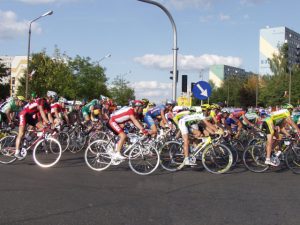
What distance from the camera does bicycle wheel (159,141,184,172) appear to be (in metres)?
10.7

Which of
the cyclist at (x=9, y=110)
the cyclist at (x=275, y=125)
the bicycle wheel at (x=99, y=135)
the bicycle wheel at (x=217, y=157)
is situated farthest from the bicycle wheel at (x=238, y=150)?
the cyclist at (x=9, y=110)

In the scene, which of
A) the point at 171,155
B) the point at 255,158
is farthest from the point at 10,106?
the point at 255,158

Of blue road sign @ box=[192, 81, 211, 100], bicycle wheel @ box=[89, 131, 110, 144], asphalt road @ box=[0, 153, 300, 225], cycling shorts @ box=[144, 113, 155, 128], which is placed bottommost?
asphalt road @ box=[0, 153, 300, 225]

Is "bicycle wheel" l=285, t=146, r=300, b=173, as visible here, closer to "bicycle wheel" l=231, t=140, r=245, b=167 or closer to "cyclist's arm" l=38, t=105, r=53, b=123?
"bicycle wheel" l=231, t=140, r=245, b=167

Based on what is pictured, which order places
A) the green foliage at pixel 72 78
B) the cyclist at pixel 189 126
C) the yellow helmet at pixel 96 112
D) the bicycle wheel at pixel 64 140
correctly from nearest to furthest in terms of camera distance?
the cyclist at pixel 189 126 → the bicycle wheel at pixel 64 140 → the yellow helmet at pixel 96 112 → the green foliage at pixel 72 78

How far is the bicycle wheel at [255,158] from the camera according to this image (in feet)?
35.4

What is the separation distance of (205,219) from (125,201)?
153cm

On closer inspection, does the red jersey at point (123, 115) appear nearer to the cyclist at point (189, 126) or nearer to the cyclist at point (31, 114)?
the cyclist at point (189, 126)

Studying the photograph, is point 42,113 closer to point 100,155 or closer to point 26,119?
point 26,119

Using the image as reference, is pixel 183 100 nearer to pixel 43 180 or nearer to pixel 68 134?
pixel 68 134

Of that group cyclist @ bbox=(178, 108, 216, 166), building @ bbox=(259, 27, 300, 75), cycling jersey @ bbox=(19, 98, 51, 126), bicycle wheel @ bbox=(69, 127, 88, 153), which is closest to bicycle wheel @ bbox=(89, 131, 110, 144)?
bicycle wheel @ bbox=(69, 127, 88, 153)

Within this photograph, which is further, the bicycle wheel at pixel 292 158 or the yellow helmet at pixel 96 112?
the yellow helmet at pixel 96 112

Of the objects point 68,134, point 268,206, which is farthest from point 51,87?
point 268,206

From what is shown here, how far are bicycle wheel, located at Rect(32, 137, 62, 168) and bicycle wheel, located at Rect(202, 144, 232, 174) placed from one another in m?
3.53
